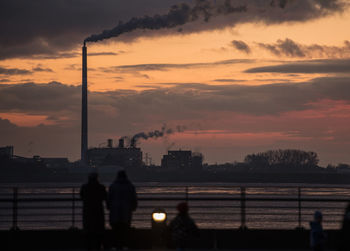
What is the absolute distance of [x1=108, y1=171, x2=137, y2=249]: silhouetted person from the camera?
1788 cm

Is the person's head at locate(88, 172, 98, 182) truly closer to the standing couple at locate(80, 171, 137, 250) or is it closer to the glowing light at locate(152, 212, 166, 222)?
the standing couple at locate(80, 171, 137, 250)

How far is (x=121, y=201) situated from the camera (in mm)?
17922

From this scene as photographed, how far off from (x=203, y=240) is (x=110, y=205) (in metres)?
4.86

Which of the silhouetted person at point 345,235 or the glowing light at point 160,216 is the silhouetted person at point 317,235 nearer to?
the glowing light at point 160,216

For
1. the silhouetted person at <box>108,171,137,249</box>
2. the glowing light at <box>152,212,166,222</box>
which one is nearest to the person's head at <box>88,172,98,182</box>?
the silhouetted person at <box>108,171,137,249</box>

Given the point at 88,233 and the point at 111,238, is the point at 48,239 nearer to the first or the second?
the point at 111,238

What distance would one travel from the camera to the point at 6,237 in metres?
21.5

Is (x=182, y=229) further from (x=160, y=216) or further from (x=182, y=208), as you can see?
(x=160, y=216)

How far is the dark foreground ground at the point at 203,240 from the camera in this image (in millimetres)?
21547

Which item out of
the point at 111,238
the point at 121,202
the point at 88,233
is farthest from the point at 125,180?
the point at 111,238

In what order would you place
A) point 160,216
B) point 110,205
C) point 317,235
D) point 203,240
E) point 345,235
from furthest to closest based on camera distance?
point 203,240
point 160,216
point 110,205
point 317,235
point 345,235

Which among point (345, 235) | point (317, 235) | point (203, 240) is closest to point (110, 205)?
point (203, 240)

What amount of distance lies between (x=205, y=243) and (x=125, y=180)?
513cm

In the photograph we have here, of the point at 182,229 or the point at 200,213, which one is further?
the point at 200,213
